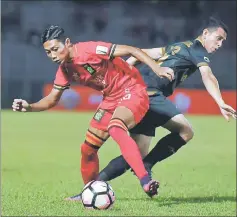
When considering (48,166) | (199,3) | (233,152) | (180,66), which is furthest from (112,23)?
(180,66)

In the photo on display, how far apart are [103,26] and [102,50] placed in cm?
2500

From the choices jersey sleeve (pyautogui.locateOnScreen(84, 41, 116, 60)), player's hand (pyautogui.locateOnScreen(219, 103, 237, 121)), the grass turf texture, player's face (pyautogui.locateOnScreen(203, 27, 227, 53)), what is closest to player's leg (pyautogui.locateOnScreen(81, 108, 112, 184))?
the grass turf texture

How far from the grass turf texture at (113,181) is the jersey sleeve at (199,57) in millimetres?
1431

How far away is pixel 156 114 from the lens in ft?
25.6

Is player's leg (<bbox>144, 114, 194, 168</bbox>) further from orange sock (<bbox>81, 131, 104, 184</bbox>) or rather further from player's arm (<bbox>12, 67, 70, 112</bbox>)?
player's arm (<bbox>12, 67, 70, 112</bbox>)

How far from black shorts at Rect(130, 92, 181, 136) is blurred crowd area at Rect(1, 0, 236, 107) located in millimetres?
22011

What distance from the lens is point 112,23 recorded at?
32.0 m

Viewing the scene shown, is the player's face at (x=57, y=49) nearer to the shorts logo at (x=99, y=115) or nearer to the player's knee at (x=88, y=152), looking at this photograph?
the shorts logo at (x=99, y=115)

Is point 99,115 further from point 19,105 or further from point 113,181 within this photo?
point 113,181

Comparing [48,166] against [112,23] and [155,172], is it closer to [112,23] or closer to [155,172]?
[155,172]

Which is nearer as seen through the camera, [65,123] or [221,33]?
[221,33]

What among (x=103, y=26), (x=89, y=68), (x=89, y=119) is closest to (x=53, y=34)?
(x=89, y=68)

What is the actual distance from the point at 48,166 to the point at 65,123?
943 centimetres

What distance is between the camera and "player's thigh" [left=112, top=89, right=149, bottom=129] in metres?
7.20
